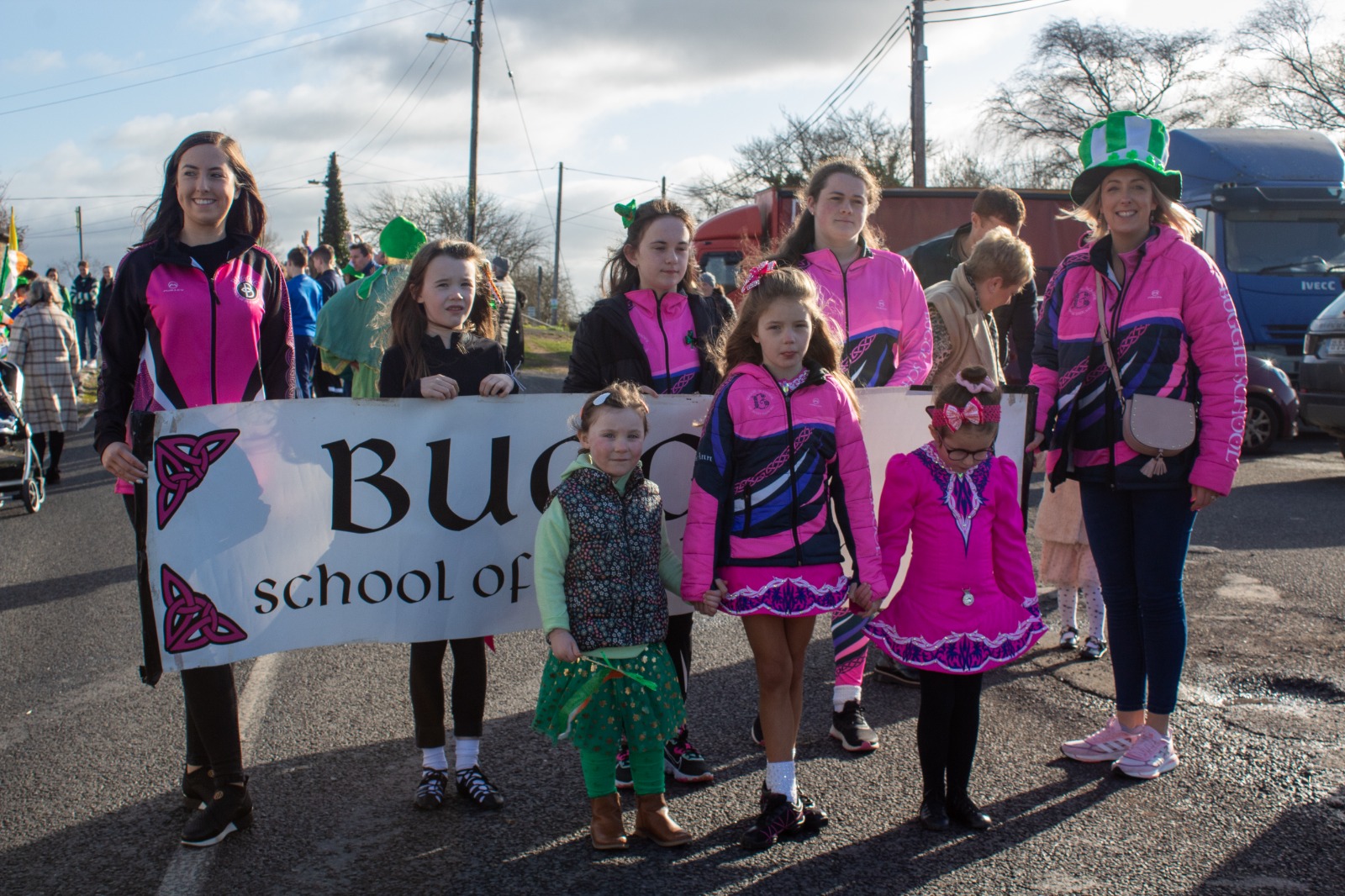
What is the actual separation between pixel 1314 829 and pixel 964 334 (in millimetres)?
2323

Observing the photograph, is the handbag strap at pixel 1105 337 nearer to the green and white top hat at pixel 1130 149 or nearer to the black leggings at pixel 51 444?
the green and white top hat at pixel 1130 149

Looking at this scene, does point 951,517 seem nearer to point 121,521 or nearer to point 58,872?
point 58,872

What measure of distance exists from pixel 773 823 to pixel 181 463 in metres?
2.20

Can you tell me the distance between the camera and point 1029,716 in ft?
14.7

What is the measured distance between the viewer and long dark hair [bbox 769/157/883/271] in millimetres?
4297

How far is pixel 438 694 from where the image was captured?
379 cm

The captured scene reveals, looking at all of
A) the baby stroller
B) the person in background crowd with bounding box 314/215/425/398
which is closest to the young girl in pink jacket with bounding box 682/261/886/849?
the person in background crowd with bounding box 314/215/425/398

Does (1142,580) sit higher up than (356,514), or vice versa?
(356,514)

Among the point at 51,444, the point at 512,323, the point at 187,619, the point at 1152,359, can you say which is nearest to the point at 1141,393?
the point at 1152,359

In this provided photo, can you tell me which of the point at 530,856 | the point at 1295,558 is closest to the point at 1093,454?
the point at 530,856

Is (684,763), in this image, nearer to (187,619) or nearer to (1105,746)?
(1105,746)

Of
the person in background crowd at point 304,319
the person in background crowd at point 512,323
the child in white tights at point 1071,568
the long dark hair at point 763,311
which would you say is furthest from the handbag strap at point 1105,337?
the person in background crowd at point 304,319

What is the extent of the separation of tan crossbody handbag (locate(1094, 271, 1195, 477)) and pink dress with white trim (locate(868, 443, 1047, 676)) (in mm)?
560

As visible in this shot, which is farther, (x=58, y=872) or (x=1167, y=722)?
(x=1167, y=722)
